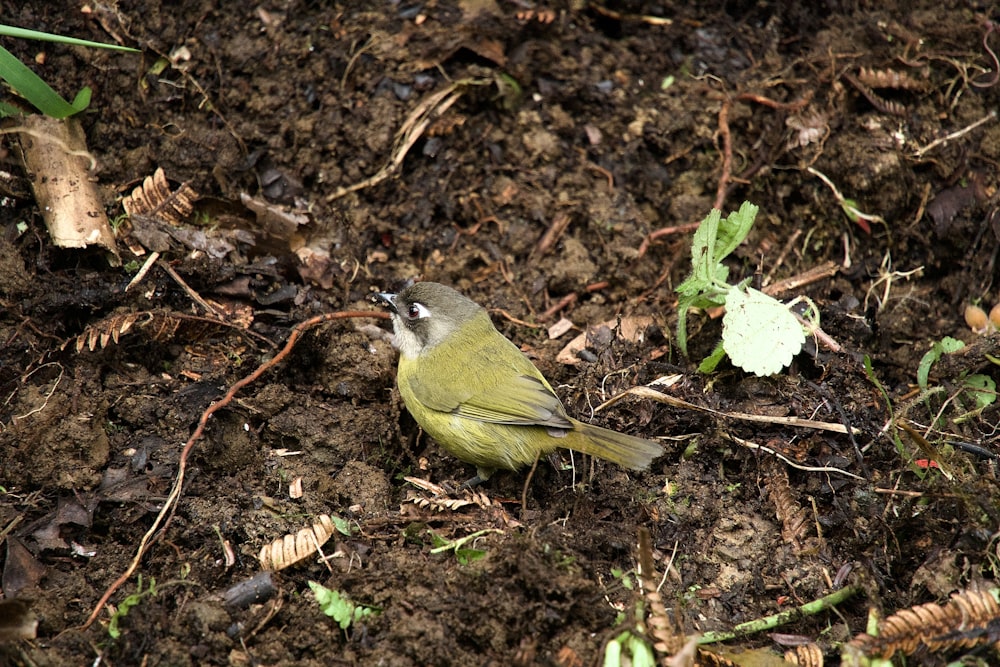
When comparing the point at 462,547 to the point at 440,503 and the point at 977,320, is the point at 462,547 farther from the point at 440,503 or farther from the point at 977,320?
the point at 977,320

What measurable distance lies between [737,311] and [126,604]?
3143mm

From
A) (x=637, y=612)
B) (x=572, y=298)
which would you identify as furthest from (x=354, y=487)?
(x=572, y=298)

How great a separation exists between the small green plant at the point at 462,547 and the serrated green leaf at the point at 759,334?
4.99ft

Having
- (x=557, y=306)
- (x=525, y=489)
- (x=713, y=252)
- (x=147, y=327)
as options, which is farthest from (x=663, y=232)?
(x=147, y=327)

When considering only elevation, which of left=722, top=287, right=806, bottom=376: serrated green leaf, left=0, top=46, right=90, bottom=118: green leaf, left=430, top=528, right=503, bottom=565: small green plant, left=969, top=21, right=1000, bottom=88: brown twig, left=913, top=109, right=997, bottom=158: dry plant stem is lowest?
left=430, top=528, right=503, bottom=565: small green plant

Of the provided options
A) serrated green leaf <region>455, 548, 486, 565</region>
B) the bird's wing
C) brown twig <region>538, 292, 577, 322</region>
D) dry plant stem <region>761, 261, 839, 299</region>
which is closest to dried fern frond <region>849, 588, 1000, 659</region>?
serrated green leaf <region>455, 548, 486, 565</region>

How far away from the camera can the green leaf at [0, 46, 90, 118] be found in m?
4.14

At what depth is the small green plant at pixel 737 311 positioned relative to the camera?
4141 millimetres

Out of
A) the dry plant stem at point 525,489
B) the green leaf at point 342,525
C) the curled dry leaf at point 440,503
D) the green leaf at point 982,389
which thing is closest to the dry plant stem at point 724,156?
the green leaf at point 982,389

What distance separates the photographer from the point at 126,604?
11.0 ft

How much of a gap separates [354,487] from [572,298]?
6.59ft

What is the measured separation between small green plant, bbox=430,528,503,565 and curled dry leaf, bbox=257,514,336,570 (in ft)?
1.65

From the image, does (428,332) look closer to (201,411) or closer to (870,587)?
(201,411)

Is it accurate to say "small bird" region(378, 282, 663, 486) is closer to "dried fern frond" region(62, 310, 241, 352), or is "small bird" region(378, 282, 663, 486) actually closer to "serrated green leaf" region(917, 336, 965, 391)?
"dried fern frond" region(62, 310, 241, 352)
